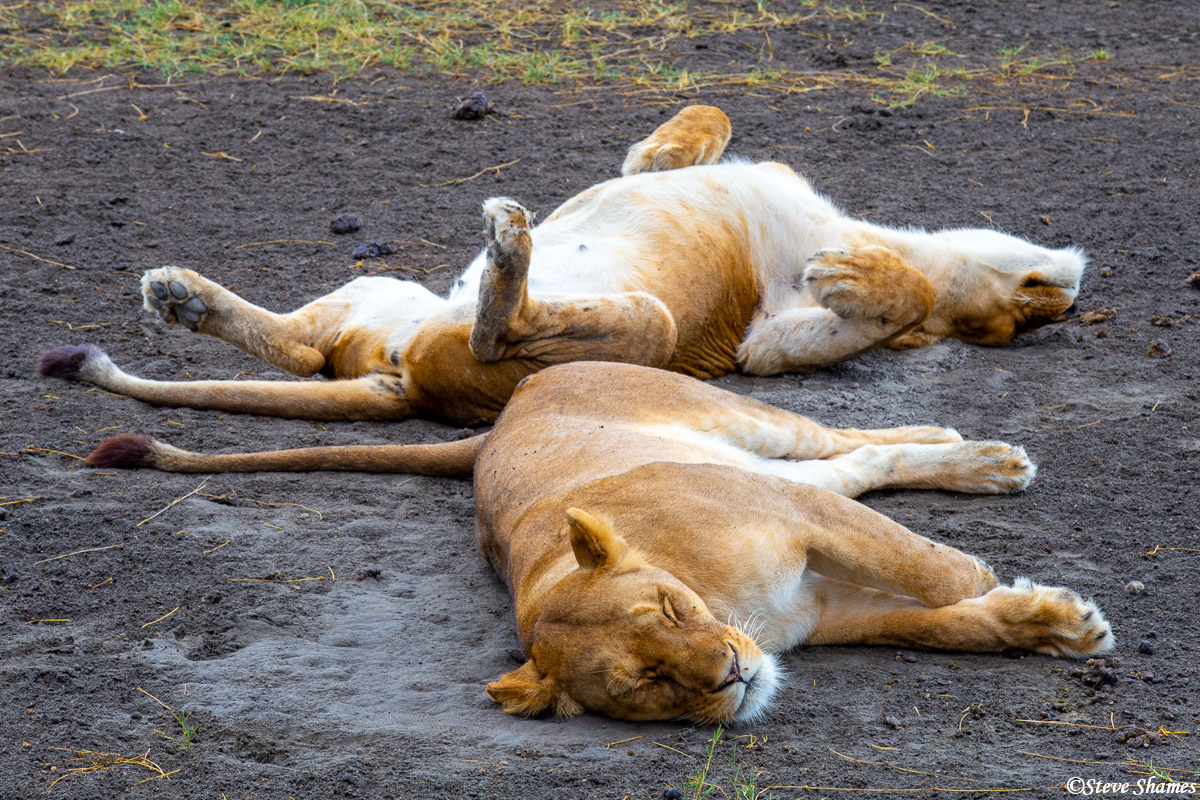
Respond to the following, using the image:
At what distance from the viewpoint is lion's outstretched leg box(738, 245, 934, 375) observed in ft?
17.3

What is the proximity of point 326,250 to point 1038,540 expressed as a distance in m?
4.36

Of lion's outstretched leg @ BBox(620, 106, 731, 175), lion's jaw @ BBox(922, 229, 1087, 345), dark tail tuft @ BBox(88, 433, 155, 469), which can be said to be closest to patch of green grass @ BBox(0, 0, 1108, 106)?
lion's outstretched leg @ BBox(620, 106, 731, 175)

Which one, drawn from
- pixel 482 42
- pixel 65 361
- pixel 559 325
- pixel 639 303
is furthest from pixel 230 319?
pixel 482 42

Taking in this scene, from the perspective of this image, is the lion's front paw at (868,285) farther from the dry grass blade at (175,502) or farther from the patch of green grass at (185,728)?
the patch of green grass at (185,728)

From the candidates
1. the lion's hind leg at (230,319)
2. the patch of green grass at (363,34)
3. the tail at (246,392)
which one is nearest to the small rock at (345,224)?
the lion's hind leg at (230,319)

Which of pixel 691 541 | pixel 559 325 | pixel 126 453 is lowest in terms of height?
pixel 126 453

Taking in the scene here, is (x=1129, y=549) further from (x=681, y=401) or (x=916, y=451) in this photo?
(x=681, y=401)

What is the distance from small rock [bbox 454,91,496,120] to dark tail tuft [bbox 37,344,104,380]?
3.80 metres

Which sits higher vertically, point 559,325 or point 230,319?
point 559,325

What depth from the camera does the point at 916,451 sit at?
14.6 ft

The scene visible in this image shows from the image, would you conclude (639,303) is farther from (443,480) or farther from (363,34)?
(363,34)

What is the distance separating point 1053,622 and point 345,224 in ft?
16.1

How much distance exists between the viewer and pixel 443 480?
4.71 meters

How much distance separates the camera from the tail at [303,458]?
14.8 ft
